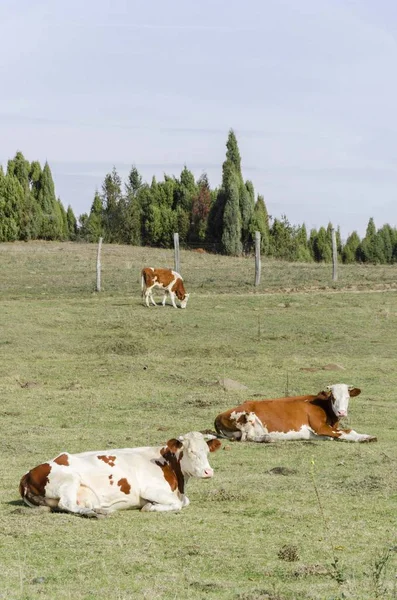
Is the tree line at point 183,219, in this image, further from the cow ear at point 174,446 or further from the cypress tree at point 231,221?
the cow ear at point 174,446

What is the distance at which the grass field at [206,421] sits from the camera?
723cm

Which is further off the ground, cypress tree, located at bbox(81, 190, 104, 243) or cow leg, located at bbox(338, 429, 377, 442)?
cypress tree, located at bbox(81, 190, 104, 243)

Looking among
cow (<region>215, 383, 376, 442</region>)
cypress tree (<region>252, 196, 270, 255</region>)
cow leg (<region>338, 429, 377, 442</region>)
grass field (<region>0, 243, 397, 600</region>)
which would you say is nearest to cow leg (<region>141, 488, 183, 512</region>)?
grass field (<region>0, 243, 397, 600</region>)

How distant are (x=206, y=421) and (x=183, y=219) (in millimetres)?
45537

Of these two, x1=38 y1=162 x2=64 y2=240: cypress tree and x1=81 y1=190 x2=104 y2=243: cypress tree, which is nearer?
x1=38 y1=162 x2=64 y2=240: cypress tree

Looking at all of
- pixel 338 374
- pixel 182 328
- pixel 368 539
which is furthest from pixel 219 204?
pixel 368 539

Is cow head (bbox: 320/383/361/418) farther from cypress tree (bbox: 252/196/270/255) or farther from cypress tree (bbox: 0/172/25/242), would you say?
cypress tree (bbox: 252/196/270/255)

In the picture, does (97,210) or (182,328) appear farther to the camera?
(97,210)

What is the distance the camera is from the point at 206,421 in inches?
606

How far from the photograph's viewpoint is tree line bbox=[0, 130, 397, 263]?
186ft

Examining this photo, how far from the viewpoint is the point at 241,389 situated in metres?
18.7

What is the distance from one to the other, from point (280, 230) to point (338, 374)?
42369mm

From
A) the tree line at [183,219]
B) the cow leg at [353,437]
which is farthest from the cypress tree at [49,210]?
the cow leg at [353,437]

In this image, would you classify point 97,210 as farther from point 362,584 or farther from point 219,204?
point 362,584
